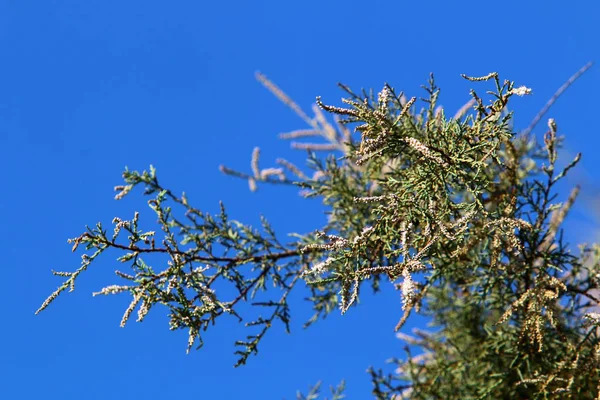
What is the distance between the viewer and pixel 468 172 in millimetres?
3795

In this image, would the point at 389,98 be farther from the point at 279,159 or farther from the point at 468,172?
the point at 279,159

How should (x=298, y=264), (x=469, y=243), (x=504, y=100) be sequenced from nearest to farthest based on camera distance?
(x=504, y=100) → (x=469, y=243) → (x=298, y=264)

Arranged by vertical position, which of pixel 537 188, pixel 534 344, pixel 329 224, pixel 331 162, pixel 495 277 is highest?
pixel 331 162

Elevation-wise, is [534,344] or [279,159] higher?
[279,159]

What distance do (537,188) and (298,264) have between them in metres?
1.73

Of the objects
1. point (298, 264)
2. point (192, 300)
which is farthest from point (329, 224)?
point (192, 300)

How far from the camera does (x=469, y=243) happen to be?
4.36 m

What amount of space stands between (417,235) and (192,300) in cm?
131

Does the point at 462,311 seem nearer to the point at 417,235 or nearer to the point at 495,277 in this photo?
the point at 495,277

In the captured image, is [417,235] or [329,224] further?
[329,224]

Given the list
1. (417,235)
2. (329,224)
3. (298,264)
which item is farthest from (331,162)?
(417,235)

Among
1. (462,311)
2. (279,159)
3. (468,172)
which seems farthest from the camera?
(279,159)

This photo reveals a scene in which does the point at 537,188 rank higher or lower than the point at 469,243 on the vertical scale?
higher

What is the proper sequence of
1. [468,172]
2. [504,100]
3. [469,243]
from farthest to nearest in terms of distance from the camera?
[469,243]
[468,172]
[504,100]
